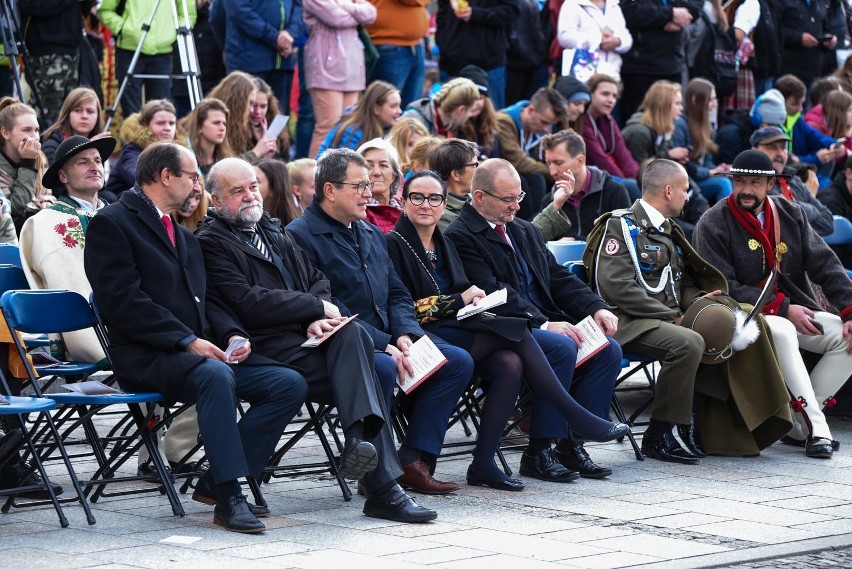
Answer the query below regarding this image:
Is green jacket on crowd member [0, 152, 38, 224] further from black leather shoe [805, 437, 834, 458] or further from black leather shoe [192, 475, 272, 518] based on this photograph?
black leather shoe [805, 437, 834, 458]

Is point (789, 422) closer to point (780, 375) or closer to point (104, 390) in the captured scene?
point (780, 375)

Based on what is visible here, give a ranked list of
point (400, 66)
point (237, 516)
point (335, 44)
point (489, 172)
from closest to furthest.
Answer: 1. point (237, 516)
2. point (489, 172)
3. point (335, 44)
4. point (400, 66)

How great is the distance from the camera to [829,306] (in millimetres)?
10164

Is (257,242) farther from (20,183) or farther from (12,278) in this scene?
(20,183)

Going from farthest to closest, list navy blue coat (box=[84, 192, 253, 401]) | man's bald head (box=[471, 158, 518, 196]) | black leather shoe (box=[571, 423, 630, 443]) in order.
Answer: man's bald head (box=[471, 158, 518, 196])
black leather shoe (box=[571, 423, 630, 443])
navy blue coat (box=[84, 192, 253, 401])

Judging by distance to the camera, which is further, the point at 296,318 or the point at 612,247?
the point at 612,247

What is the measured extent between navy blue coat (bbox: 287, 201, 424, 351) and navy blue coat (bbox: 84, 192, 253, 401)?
81 cm

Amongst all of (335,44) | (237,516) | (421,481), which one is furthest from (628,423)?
(335,44)

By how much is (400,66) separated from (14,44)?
3.45 metres

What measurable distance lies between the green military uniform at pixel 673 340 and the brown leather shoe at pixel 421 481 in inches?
67.6

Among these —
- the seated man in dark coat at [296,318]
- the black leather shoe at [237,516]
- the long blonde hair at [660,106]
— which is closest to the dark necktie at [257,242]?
the seated man in dark coat at [296,318]

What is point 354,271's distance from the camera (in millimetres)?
7859

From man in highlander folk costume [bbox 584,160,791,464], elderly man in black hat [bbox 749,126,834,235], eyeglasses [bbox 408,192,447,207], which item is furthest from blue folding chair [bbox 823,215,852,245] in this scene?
eyeglasses [bbox 408,192,447,207]

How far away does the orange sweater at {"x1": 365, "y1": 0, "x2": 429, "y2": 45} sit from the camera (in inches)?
517
